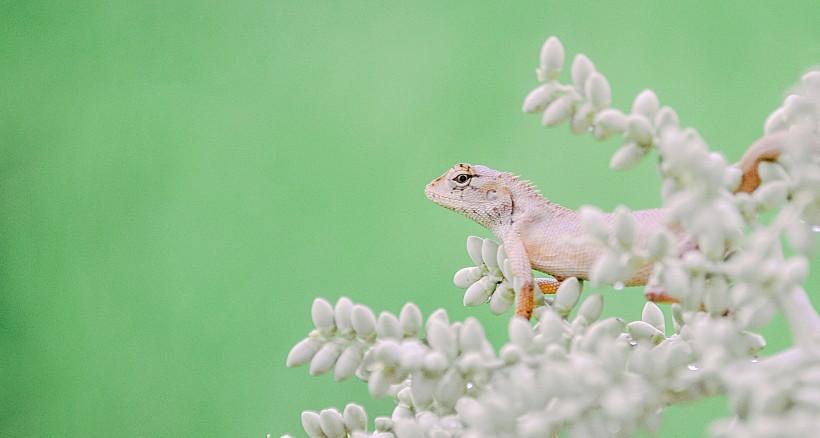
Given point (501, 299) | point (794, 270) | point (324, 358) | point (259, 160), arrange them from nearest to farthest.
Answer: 1. point (794, 270)
2. point (324, 358)
3. point (501, 299)
4. point (259, 160)

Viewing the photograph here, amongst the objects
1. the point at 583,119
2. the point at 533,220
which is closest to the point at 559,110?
the point at 583,119

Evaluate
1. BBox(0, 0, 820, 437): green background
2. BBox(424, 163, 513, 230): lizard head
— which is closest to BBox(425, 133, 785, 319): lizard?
BBox(424, 163, 513, 230): lizard head

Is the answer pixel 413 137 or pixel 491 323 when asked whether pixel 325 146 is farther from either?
pixel 491 323

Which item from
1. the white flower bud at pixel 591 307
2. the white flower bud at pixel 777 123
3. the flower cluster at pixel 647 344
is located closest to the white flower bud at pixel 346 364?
the flower cluster at pixel 647 344

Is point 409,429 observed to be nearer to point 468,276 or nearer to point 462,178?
point 468,276

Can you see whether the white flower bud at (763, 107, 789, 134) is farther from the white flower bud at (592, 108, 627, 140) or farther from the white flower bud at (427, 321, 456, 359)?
the white flower bud at (427, 321, 456, 359)

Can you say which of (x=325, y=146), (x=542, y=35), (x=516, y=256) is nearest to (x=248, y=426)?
(x=325, y=146)
